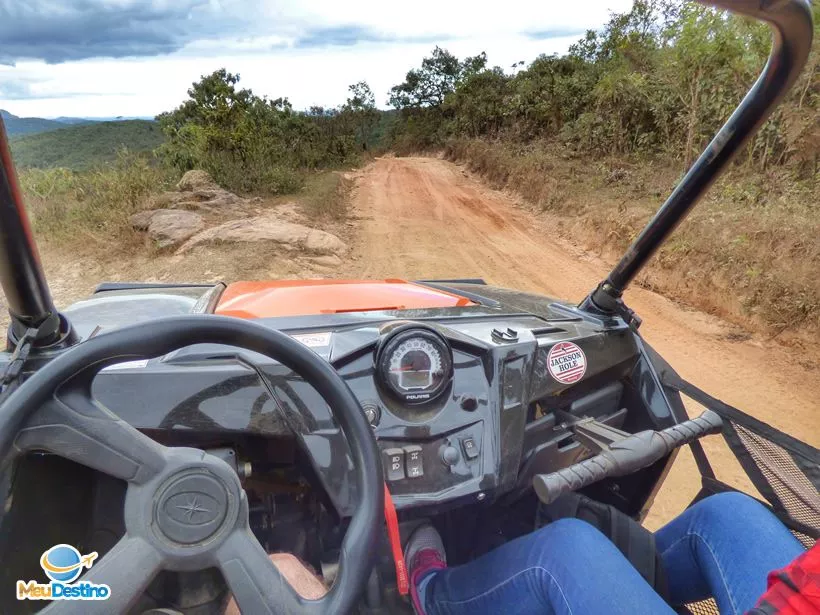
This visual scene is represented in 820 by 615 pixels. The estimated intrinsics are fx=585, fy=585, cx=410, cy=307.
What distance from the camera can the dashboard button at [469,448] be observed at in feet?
5.32

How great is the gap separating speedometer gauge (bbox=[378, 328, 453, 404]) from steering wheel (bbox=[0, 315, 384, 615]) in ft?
1.47

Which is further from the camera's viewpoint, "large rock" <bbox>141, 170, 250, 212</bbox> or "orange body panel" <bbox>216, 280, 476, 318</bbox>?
"large rock" <bbox>141, 170, 250, 212</bbox>

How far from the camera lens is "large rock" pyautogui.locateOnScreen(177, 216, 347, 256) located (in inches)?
335

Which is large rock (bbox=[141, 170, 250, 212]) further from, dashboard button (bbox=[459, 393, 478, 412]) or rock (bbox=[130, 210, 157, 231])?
dashboard button (bbox=[459, 393, 478, 412])

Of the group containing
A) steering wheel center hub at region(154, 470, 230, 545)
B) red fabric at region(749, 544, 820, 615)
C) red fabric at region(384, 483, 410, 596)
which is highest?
steering wheel center hub at region(154, 470, 230, 545)

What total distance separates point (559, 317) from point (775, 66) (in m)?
1.09

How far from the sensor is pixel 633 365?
2.28 metres

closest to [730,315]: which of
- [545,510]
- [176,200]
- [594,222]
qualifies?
[594,222]

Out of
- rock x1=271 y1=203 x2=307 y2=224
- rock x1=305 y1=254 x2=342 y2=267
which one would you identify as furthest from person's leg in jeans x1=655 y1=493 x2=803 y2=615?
rock x1=271 y1=203 x2=307 y2=224

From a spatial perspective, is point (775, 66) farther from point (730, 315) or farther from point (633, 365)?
point (730, 315)

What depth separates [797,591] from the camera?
1086mm

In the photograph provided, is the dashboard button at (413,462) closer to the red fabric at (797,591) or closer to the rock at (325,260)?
the red fabric at (797,591)

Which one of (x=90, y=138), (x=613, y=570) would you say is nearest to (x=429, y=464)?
(x=613, y=570)

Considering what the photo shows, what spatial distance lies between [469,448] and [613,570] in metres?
0.47
